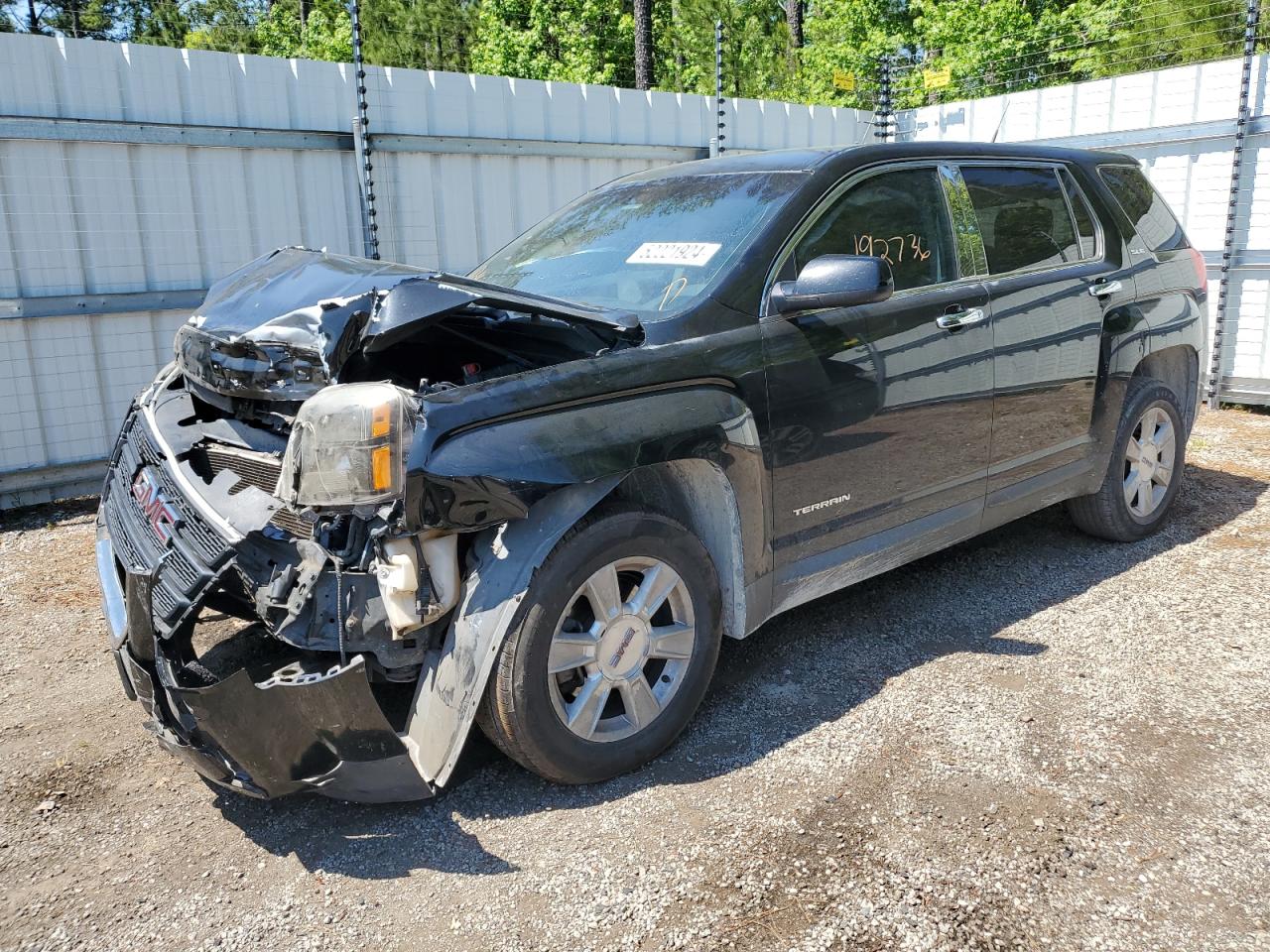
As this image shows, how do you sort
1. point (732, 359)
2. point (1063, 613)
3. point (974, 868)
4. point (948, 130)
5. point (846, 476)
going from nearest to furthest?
point (974, 868) → point (732, 359) → point (846, 476) → point (1063, 613) → point (948, 130)

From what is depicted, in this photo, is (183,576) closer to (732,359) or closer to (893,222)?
(732,359)

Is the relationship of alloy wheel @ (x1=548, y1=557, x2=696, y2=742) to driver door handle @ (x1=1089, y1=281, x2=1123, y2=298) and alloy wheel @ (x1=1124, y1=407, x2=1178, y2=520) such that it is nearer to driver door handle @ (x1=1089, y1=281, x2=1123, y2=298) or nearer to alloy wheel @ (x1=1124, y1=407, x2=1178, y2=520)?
driver door handle @ (x1=1089, y1=281, x2=1123, y2=298)

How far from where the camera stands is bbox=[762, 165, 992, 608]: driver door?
3408 mm

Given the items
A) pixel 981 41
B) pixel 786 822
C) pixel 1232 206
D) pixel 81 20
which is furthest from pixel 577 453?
pixel 81 20

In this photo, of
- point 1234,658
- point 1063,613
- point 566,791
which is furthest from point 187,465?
point 1234,658

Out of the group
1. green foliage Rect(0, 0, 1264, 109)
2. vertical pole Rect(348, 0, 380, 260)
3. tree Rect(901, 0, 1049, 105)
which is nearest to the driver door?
vertical pole Rect(348, 0, 380, 260)

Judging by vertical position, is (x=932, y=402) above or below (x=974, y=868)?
above

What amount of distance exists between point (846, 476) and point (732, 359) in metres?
0.67

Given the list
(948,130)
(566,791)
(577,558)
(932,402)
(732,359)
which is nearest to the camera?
(577,558)

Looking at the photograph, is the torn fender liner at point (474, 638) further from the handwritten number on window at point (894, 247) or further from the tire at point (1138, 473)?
the tire at point (1138, 473)

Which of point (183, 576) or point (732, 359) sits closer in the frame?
point (183, 576)

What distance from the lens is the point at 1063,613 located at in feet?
14.2

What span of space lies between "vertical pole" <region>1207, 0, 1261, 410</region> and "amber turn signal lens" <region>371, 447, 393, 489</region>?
7.96m

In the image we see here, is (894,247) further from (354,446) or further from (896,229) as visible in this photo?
(354,446)
